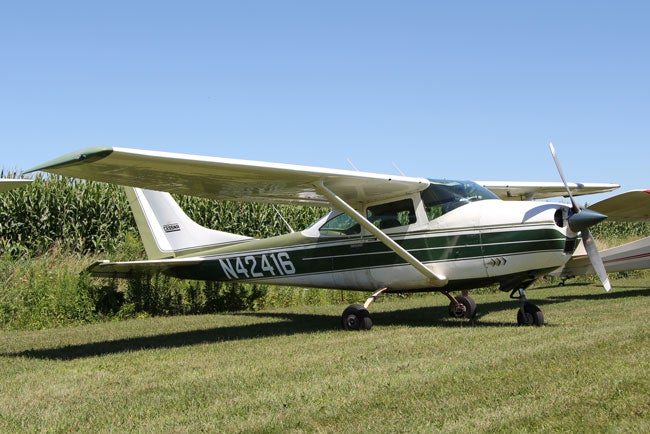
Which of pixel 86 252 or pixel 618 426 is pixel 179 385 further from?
pixel 86 252

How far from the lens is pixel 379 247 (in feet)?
33.6

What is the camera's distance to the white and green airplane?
859 cm

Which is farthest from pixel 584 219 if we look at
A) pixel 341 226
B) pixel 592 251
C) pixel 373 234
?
pixel 341 226

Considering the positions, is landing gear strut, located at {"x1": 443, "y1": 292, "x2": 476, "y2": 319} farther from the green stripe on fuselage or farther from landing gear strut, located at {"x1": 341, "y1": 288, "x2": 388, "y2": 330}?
landing gear strut, located at {"x1": 341, "y1": 288, "x2": 388, "y2": 330}

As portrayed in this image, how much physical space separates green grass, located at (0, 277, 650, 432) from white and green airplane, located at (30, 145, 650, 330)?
0.82 meters

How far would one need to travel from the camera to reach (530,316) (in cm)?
926

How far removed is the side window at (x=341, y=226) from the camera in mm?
10516

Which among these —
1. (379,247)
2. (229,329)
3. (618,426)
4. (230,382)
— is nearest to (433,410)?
(618,426)

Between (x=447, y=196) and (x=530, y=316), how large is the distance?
2.09 metres

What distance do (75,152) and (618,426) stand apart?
5.33 meters

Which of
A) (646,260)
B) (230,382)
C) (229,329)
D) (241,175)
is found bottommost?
(646,260)

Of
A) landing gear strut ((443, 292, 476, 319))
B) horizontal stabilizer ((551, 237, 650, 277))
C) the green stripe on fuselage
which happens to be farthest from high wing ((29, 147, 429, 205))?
horizontal stabilizer ((551, 237, 650, 277))

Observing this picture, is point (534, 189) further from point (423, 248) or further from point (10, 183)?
point (10, 183)

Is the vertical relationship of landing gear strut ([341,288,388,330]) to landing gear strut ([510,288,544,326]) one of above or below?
above
